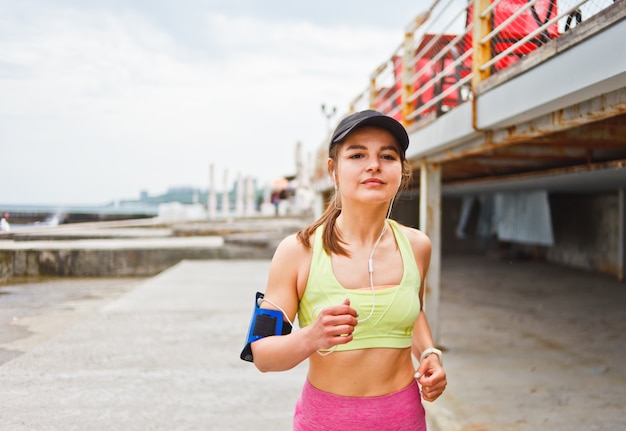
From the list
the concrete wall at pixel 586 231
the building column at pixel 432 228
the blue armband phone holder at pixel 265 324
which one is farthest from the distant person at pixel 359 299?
the concrete wall at pixel 586 231

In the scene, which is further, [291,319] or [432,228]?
[432,228]

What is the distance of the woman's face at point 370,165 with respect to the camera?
1.51 m

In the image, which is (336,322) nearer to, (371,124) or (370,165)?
(370,165)

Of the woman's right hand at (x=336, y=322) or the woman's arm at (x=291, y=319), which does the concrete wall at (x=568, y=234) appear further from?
the woman's right hand at (x=336, y=322)

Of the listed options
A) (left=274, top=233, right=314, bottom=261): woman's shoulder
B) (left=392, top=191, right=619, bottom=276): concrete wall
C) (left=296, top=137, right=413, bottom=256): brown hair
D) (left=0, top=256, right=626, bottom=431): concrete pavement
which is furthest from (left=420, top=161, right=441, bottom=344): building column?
(left=392, top=191, right=619, bottom=276): concrete wall

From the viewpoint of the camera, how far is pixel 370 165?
4.93ft

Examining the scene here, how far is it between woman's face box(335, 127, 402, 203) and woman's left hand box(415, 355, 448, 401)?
49cm

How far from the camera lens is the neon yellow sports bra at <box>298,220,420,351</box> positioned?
152 cm

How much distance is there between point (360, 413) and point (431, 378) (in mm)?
221

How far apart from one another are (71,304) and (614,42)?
21.9ft

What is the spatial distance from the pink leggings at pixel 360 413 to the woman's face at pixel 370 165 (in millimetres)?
564

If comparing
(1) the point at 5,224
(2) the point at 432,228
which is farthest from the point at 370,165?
(2) the point at 432,228

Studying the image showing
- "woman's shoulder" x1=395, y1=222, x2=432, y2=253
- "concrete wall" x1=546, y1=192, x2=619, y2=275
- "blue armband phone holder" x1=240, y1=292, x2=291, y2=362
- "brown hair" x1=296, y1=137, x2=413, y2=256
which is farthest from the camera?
"concrete wall" x1=546, y1=192, x2=619, y2=275

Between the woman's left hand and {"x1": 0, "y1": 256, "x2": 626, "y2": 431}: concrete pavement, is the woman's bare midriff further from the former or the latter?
{"x1": 0, "y1": 256, "x2": 626, "y2": 431}: concrete pavement
